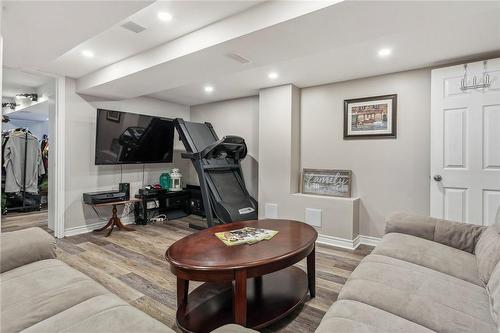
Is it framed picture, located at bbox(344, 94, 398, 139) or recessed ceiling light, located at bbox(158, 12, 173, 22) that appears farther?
framed picture, located at bbox(344, 94, 398, 139)

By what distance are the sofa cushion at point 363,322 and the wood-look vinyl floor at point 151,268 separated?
739mm

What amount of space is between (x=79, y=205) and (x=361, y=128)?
425 cm

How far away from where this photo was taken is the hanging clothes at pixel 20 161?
201 inches

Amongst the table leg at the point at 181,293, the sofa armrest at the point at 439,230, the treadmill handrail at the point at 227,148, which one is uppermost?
the treadmill handrail at the point at 227,148

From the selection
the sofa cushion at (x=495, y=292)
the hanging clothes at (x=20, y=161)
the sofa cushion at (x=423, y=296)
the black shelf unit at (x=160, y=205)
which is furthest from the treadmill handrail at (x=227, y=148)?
the hanging clothes at (x=20, y=161)

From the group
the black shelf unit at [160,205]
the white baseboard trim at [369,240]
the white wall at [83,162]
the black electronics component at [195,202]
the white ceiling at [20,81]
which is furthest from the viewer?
the black electronics component at [195,202]

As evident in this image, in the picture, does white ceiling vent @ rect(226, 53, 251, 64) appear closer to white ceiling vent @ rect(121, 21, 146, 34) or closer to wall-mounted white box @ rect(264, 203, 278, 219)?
white ceiling vent @ rect(121, 21, 146, 34)

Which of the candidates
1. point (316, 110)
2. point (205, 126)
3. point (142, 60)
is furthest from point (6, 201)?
point (316, 110)

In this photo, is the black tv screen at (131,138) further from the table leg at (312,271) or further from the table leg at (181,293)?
the table leg at (312,271)

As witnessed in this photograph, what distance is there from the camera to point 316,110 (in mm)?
3906

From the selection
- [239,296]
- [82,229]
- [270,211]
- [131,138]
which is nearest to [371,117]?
[270,211]

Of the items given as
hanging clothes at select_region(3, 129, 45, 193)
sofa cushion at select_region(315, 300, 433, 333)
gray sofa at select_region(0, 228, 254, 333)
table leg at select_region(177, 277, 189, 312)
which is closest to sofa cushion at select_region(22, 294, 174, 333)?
gray sofa at select_region(0, 228, 254, 333)

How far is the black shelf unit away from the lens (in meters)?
4.43

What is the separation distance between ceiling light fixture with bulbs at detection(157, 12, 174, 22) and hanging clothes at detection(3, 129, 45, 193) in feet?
16.2
